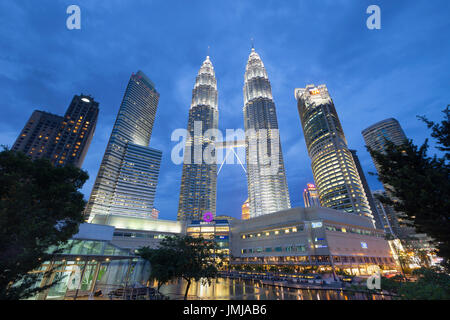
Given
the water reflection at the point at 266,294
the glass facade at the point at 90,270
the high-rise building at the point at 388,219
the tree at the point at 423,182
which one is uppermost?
the high-rise building at the point at 388,219

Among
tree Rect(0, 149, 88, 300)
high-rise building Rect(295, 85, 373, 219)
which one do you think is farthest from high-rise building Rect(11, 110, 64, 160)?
high-rise building Rect(295, 85, 373, 219)

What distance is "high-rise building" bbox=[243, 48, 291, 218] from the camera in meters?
158

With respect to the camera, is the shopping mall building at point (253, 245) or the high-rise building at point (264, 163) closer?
the shopping mall building at point (253, 245)

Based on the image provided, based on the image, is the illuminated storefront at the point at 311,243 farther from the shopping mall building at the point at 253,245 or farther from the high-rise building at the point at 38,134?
the high-rise building at the point at 38,134

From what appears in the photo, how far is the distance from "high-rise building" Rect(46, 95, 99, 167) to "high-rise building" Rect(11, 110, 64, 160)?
112 inches

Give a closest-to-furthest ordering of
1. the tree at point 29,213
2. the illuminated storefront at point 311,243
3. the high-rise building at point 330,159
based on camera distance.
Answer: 1. the tree at point 29,213
2. the illuminated storefront at point 311,243
3. the high-rise building at point 330,159

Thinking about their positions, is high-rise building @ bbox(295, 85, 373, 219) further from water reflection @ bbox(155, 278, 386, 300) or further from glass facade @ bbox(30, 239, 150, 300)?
glass facade @ bbox(30, 239, 150, 300)

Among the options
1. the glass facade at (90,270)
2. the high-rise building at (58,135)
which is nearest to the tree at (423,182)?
the glass facade at (90,270)

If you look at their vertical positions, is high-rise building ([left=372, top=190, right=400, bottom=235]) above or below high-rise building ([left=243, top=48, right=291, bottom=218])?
below

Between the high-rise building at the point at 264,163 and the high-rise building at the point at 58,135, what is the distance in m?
131

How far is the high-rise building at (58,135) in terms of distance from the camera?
112812mm

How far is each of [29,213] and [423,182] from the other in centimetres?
2541
